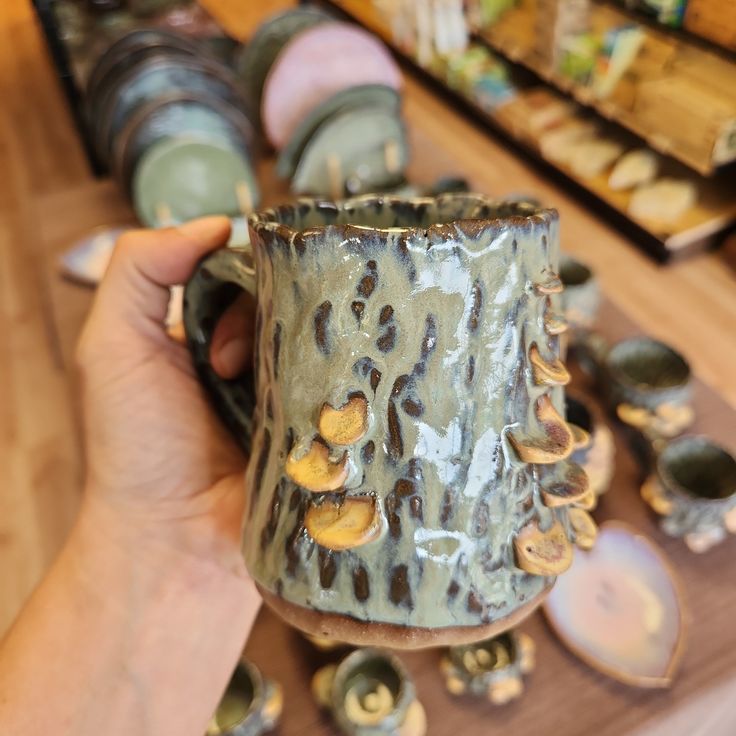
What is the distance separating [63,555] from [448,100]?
163 centimetres

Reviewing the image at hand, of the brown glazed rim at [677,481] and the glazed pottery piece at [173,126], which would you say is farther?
the glazed pottery piece at [173,126]

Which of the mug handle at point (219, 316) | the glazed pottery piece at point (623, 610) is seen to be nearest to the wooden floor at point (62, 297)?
the glazed pottery piece at point (623, 610)

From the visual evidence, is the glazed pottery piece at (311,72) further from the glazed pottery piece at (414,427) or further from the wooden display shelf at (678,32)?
the glazed pottery piece at (414,427)

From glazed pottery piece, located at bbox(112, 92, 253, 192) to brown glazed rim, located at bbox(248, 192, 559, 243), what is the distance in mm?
775

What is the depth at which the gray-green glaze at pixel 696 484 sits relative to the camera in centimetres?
67

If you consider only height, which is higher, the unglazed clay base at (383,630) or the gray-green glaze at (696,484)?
the unglazed clay base at (383,630)

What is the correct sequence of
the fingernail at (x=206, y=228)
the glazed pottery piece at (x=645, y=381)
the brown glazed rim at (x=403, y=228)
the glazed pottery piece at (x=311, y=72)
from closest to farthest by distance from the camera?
the brown glazed rim at (x=403, y=228), the fingernail at (x=206, y=228), the glazed pottery piece at (x=645, y=381), the glazed pottery piece at (x=311, y=72)

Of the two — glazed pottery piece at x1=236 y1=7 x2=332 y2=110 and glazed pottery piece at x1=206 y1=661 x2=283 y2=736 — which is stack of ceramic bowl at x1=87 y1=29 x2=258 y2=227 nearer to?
glazed pottery piece at x1=236 y1=7 x2=332 y2=110

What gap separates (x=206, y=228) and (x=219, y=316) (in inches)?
4.0

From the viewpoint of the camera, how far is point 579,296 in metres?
0.86

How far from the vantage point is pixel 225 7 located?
2.02m

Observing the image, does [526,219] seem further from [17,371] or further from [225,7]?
[225,7]

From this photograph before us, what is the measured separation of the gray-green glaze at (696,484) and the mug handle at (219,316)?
432mm

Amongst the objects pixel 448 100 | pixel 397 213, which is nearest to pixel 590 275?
pixel 397 213
